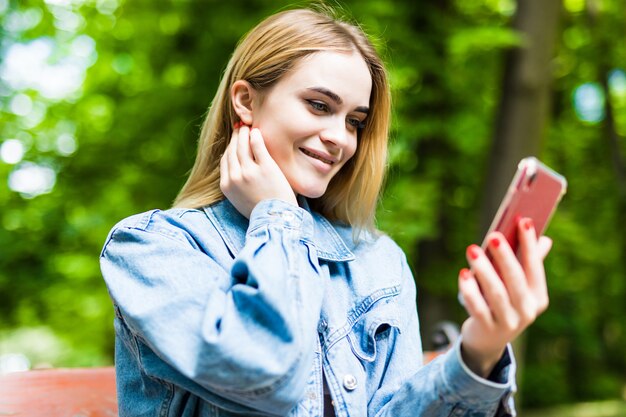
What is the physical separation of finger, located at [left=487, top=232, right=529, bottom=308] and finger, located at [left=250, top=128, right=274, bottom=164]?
68cm

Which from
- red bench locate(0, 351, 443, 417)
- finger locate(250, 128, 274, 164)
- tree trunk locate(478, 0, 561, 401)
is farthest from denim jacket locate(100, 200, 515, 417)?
tree trunk locate(478, 0, 561, 401)

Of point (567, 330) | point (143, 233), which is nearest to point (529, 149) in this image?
point (143, 233)

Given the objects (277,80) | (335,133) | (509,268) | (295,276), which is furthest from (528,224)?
(277,80)

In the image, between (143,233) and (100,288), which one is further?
(100,288)

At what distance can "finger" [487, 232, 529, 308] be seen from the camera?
1378 mm

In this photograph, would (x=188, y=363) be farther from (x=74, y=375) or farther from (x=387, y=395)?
(x=74, y=375)

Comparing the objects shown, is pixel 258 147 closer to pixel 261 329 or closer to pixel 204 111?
pixel 261 329

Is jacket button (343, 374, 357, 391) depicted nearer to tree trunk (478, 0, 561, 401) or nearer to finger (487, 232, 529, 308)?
finger (487, 232, 529, 308)

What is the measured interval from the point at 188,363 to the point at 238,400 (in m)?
0.15

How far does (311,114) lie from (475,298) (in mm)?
787

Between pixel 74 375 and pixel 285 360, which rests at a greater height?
pixel 285 360

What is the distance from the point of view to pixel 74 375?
2.63 meters

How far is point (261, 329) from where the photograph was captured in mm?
1541

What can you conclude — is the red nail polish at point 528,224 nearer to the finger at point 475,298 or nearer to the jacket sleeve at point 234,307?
the finger at point 475,298
